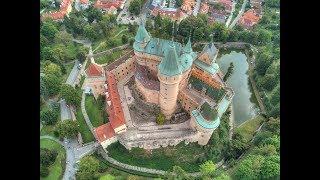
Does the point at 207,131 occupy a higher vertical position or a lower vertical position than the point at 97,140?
higher

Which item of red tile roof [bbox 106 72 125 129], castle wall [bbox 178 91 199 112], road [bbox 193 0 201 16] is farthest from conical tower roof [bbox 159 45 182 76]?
road [bbox 193 0 201 16]

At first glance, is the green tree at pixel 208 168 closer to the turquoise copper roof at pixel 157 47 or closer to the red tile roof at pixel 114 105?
the red tile roof at pixel 114 105

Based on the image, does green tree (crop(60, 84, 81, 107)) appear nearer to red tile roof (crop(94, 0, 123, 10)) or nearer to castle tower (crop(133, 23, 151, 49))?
castle tower (crop(133, 23, 151, 49))

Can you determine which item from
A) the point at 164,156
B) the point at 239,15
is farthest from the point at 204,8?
the point at 164,156

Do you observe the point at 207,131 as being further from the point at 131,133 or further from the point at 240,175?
the point at 131,133

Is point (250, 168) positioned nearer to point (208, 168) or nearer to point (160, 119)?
point (208, 168)

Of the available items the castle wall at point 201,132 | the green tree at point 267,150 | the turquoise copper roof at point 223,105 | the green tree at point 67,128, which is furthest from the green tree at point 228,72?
the green tree at point 67,128
